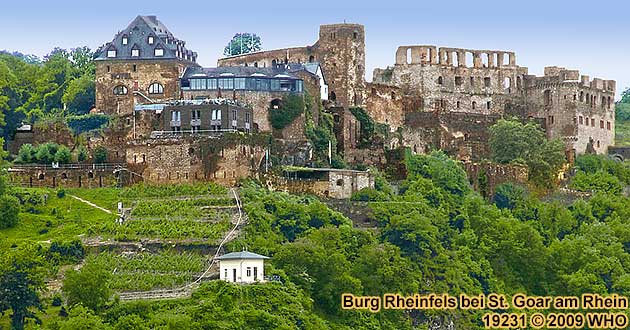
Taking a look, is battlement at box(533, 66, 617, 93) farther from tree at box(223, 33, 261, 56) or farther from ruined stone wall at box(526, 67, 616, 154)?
tree at box(223, 33, 261, 56)

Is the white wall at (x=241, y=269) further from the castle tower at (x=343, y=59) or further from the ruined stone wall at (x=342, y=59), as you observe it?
the castle tower at (x=343, y=59)

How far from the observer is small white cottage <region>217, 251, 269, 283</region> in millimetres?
83188

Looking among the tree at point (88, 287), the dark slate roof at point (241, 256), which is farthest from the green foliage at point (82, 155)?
the tree at point (88, 287)

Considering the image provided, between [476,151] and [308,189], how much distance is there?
1584cm

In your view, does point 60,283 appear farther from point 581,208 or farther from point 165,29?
point 581,208

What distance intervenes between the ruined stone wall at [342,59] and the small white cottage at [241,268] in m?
22.5

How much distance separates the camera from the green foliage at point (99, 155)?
95438 mm

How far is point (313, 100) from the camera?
101 metres

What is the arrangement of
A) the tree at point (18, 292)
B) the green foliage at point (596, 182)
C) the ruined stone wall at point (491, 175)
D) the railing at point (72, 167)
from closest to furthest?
the tree at point (18, 292)
the railing at point (72, 167)
the ruined stone wall at point (491, 175)
the green foliage at point (596, 182)

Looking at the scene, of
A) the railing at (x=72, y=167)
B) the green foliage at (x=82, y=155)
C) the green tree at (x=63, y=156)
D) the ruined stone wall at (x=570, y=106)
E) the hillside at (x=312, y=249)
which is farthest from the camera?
the ruined stone wall at (x=570, y=106)

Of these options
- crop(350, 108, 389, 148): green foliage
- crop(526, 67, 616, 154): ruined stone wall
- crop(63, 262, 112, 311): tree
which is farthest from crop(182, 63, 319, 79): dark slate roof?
crop(63, 262, 112, 311): tree

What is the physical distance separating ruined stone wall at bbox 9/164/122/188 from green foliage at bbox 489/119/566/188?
2220 centimetres

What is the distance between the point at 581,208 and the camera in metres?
105

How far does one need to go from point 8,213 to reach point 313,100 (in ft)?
57.6
